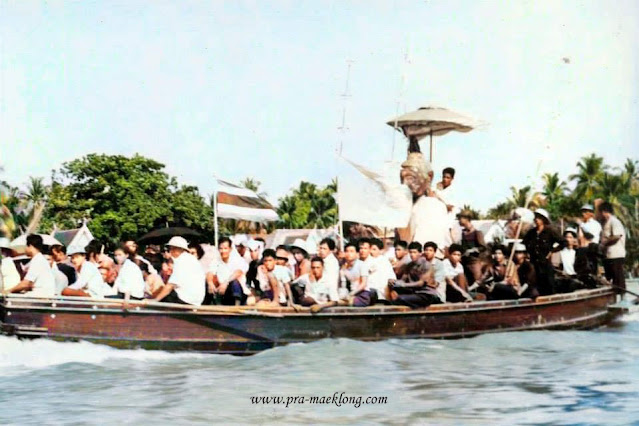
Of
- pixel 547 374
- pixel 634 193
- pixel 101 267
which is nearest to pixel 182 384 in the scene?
pixel 101 267

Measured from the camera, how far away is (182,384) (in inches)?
379

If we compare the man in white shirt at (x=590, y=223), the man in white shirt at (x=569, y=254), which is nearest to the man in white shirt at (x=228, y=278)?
the man in white shirt at (x=569, y=254)

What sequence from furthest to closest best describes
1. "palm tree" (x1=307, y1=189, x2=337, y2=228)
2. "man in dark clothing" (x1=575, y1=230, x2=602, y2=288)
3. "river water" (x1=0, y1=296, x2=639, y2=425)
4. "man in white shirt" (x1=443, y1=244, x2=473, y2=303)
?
"palm tree" (x1=307, y1=189, x2=337, y2=228) → "man in dark clothing" (x1=575, y1=230, x2=602, y2=288) → "man in white shirt" (x1=443, y1=244, x2=473, y2=303) → "river water" (x1=0, y1=296, x2=639, y2=425)

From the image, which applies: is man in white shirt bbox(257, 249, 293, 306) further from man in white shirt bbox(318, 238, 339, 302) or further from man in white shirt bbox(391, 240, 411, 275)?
man in white shirt bbox(391, 240, 411, 275)

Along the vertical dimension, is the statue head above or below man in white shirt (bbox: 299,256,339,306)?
above

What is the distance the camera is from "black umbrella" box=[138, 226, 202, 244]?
11.3m

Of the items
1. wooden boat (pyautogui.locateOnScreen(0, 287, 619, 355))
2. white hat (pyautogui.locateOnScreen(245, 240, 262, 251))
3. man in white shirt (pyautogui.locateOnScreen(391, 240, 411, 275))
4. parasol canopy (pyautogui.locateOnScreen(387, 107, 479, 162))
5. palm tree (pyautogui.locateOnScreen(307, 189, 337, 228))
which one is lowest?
wooden boat (pyautogui.locateOnScreen(0, 287, 619, 355))

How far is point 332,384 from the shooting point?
9.73 meters

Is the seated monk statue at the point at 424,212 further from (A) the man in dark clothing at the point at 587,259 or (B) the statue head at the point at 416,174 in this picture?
(A) the man in dark clothing at the point at 587,259

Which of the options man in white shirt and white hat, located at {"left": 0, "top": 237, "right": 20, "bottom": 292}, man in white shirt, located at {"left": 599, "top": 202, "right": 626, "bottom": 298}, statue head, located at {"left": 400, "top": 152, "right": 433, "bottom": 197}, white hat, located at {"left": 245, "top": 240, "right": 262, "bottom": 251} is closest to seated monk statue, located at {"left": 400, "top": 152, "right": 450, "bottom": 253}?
statue head, located at {"left": 400, "top": 152, "right": 433, "bottom": 197}

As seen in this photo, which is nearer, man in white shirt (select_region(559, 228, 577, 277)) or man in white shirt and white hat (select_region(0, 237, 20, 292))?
man in white shirt and white hat (select_region(0, 237, 20, 292))

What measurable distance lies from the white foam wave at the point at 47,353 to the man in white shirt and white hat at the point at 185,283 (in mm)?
849

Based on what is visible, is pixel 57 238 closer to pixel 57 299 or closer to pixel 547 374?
pixel 57 299

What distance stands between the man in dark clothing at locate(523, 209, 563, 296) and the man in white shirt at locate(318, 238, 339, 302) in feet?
9.40
